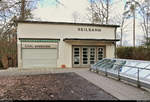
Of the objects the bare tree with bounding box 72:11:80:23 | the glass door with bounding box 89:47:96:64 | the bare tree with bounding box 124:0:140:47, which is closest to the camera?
the glass door with bounding box 89:47:96:64

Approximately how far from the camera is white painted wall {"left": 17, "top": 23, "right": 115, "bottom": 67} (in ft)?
41.3

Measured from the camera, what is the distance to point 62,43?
13.3m

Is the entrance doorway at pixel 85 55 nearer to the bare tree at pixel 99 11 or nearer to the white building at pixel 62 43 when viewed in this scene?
the white building at pixel 62 43

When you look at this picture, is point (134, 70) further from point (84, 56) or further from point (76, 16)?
point (76, 16)

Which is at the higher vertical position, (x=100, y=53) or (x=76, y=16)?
(x=76, y=16)

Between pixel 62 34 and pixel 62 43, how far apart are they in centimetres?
100

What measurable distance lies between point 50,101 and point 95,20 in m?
21.5

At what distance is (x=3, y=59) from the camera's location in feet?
43.1

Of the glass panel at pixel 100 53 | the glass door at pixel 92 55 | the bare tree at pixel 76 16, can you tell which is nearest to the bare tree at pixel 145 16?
the glass panel at pixel 100 53

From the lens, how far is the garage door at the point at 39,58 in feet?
41.3

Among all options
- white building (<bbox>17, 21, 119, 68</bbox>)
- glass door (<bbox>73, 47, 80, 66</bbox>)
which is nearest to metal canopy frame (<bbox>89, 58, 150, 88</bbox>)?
glass door (<bbox>73, 47, 80, 66</bbox>)

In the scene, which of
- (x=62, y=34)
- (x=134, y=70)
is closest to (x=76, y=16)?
(x=62, y=34)

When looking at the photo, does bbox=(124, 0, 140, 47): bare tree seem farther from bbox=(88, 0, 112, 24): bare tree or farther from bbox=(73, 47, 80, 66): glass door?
bbox=(73, 47, 80, 66): glass door

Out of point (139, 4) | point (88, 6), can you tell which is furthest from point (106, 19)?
point (139, 4)
